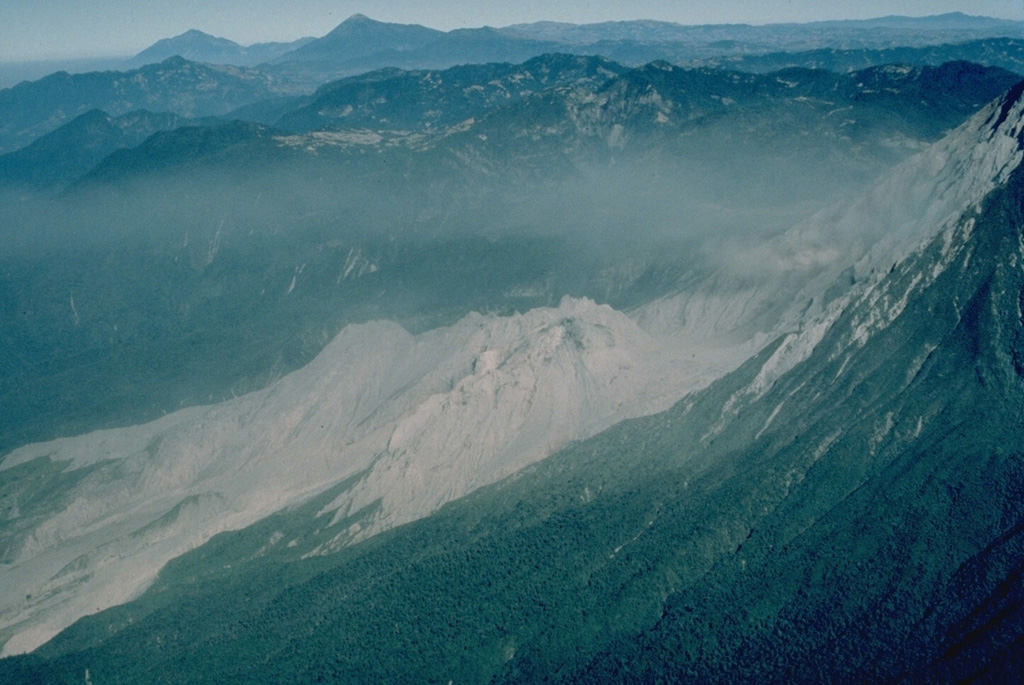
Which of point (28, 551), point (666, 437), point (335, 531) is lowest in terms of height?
point (28, 551)

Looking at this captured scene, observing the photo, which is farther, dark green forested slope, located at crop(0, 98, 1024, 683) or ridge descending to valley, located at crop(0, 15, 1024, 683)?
Answer: ridge descending to valley, located at crop(0, 15, 1024, 683)

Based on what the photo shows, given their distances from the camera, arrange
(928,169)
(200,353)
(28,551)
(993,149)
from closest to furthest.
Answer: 1. (993,149)
2. (28,551)
3. (928,169)
4. (200,353)

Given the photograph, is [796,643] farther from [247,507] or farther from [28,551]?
[28,551]

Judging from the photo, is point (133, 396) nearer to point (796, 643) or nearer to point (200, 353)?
point (200, 353)

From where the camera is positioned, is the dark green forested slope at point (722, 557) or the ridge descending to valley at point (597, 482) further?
the ridge descending to valley at point (597, 482)

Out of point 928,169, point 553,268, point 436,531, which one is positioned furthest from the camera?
point 553,268

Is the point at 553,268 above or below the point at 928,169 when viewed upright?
below

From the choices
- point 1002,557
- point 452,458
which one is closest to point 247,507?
point 452,458

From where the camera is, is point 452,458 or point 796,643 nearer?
point 796,643

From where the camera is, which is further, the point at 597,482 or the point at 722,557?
the point at 597,482

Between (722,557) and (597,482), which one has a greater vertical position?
(597,482)
